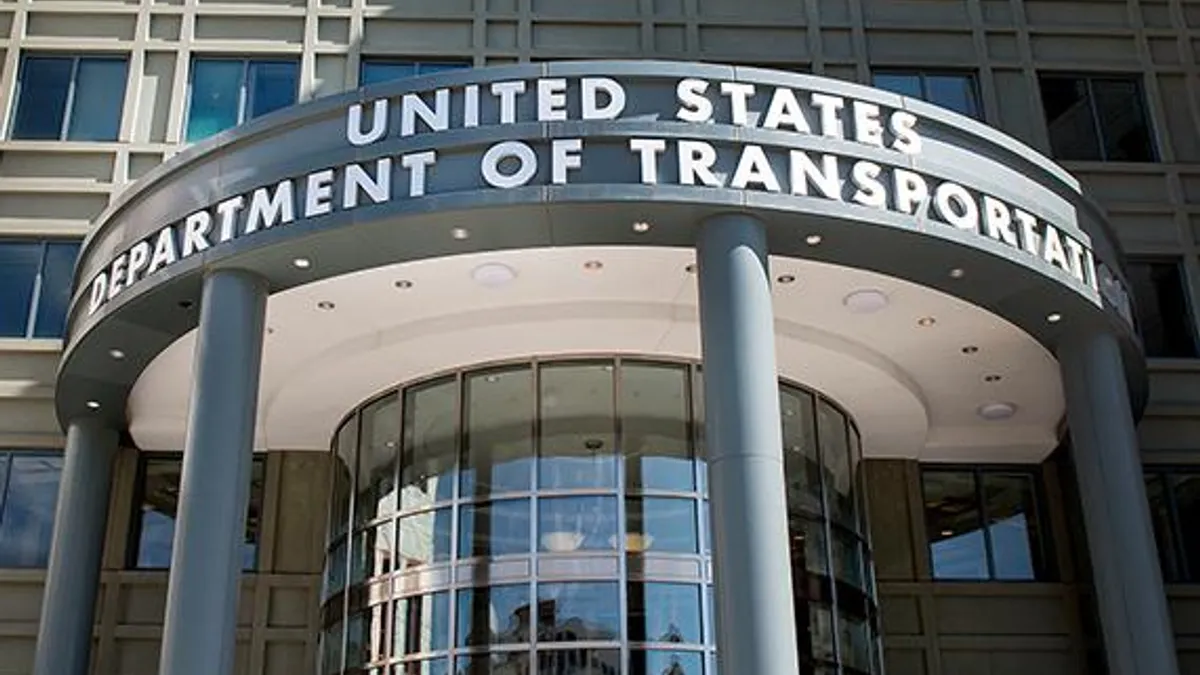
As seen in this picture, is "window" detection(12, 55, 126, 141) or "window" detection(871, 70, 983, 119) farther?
"window" detection(871, 70, 983, 119)

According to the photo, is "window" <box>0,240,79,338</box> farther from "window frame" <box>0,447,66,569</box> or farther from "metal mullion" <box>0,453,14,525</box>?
"metal mullion" <box>0,453,14,525</box>

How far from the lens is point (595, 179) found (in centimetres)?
1416

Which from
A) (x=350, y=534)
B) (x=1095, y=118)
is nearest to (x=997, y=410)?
(x=1095, y=118)

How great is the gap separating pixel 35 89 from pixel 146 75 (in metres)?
2.03

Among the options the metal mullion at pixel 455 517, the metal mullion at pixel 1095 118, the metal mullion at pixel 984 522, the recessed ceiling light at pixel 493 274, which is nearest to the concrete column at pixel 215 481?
the recessed ceiling light at pixel 493 274

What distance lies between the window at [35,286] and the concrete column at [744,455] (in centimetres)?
1227

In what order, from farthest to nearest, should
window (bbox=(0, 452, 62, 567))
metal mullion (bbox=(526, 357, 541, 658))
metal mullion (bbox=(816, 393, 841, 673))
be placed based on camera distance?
window (bbox=(0, 452, 62, 567)) → metal mullion (bbox=(816, 393, 841, 673)) → metal mullion (bbox=(526, 357, 541, 658))

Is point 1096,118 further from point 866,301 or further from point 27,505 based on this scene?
point 27,505

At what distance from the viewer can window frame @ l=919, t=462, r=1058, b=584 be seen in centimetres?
2150

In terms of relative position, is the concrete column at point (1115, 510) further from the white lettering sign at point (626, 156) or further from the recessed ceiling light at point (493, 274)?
the recessed ceiling light at point (493, 274)

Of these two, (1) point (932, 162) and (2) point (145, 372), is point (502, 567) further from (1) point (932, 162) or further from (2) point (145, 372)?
(1) point (932, 162)

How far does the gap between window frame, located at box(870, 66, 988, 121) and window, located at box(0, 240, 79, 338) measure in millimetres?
14108

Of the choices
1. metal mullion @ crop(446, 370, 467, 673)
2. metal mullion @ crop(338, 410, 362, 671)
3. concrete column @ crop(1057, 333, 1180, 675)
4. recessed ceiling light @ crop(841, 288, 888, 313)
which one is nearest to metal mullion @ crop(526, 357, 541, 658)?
metal mullion @ crop(446, 370, 467, 673)

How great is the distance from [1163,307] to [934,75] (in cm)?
565
